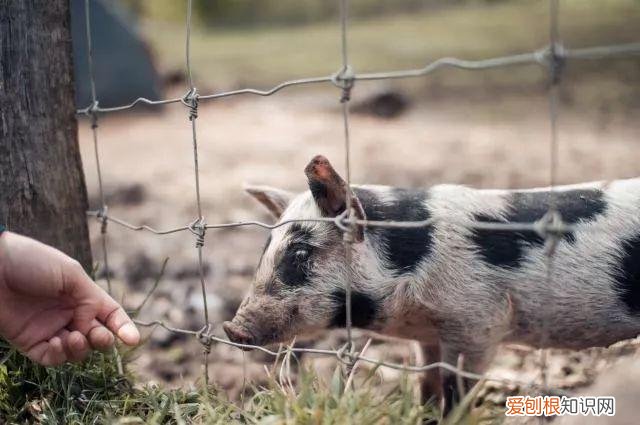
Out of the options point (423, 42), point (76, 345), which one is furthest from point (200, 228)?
point (423, 42)

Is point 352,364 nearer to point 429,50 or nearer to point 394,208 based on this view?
point 394,208

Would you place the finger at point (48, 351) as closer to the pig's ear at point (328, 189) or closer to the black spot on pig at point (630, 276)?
the pig's ear at point (328, 189)

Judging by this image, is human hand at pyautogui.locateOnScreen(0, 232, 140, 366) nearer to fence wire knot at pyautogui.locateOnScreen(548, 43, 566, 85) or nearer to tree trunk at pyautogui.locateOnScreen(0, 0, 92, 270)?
tree trunk at pyautogui.locateOnScreen(0, 0, 92, 270)

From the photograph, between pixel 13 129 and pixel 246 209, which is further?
pixel 246 209

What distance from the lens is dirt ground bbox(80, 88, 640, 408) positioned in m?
3.56

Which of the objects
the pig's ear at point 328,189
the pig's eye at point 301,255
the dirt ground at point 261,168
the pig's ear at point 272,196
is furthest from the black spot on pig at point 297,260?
the dirt ground at point 261,168

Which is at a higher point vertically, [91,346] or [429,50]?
[429,50]

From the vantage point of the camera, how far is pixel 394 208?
253 cm

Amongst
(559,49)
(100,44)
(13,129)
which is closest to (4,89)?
(13,129)

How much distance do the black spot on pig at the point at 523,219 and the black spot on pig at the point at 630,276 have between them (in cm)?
15

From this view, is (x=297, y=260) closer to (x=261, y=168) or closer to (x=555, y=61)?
(x=555, y=61)

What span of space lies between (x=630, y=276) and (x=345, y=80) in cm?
115

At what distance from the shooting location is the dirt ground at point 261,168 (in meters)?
3.56

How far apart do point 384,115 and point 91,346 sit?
8.63 meters
